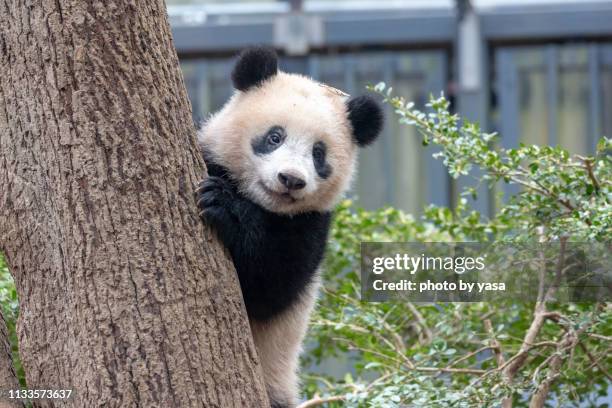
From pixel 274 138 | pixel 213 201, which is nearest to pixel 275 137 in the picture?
pixel 274 138

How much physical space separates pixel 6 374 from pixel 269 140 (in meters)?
1.37

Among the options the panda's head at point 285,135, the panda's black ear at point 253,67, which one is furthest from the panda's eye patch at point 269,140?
the panda's black ear at point 253,67

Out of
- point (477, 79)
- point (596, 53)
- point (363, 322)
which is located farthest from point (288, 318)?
point (596, 53)

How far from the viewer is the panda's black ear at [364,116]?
394 centimetres

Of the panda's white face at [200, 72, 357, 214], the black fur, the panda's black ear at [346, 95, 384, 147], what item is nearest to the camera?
the black fur

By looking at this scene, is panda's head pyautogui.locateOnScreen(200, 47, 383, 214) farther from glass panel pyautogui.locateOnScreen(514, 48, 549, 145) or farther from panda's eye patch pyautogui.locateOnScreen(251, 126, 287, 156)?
glass panel pyautogui.locateOnScreen(514, 48, 549, 145)

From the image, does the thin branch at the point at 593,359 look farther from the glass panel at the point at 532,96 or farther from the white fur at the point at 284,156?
the glass panel at the point at 532,96

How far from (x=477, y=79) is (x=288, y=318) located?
5188mm

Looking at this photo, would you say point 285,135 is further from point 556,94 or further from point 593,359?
point 556,94

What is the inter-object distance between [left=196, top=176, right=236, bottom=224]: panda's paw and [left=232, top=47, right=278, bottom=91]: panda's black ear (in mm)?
971

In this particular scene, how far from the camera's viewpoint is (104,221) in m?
2.56

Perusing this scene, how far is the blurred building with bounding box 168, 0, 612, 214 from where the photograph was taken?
28.1ft

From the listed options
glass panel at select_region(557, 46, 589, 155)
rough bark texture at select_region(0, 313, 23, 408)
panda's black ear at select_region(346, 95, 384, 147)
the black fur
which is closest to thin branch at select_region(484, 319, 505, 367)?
the black fur

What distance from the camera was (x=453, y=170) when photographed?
369cm
